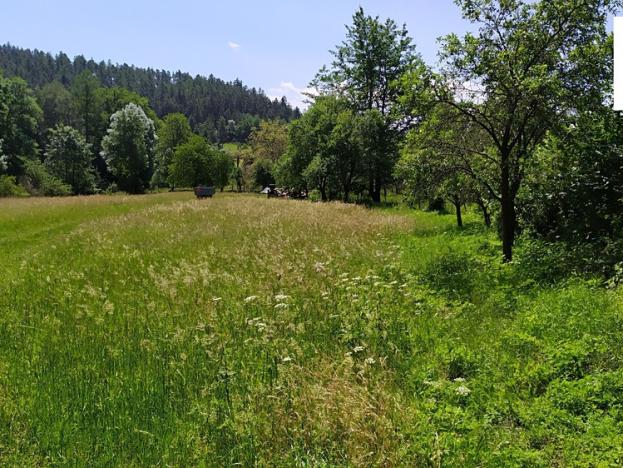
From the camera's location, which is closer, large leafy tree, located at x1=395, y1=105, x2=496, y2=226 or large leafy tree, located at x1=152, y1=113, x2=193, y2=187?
large leafy tree, located at x1=395, y1=105, x2=496, y2=226

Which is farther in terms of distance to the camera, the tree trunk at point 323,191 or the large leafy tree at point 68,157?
the large leafy tree at point 68,157

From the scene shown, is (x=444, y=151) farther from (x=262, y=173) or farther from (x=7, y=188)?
(x=262, y=173)

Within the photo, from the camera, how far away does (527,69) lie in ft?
28.4

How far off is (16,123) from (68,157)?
11.4m

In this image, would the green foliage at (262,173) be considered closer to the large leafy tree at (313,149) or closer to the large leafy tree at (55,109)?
the large leafy tree at (313,149)

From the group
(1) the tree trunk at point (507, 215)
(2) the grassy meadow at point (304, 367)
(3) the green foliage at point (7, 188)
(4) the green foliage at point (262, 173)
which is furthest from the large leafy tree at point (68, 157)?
(1) the tree trunk at point (507, 215)

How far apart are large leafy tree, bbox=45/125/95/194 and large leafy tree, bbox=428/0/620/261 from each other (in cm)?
6091

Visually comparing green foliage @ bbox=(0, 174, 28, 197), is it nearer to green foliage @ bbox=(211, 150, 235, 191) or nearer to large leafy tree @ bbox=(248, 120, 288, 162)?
green foliage @ bbox=(211, 150, 235, 191)

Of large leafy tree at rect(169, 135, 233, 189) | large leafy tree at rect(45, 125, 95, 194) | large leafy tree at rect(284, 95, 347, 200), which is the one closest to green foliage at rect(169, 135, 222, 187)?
large leafy tree at rect(169, 135, 233, 189)

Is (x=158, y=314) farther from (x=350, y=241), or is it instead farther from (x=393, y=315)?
(x=350, y=241)

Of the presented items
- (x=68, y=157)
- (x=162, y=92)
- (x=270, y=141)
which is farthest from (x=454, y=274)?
(x=162, y=92)

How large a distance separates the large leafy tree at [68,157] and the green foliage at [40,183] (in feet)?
12.5

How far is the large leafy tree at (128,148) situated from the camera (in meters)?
58.6

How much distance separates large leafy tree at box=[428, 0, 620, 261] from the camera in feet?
27.1
